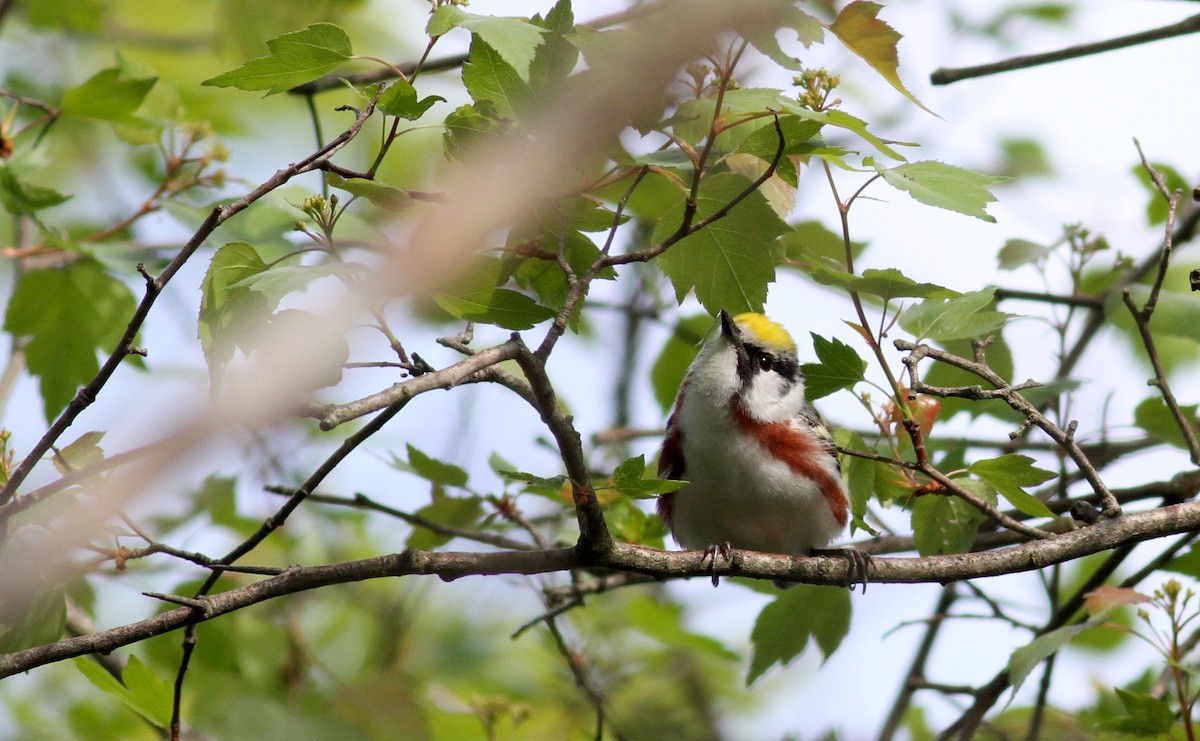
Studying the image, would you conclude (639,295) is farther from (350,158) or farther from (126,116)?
(126,116)

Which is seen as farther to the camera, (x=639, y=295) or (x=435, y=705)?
(x=639, y=295)

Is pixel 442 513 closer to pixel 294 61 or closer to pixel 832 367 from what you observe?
pixel 832 367

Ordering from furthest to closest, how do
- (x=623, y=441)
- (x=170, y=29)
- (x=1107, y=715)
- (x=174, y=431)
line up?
(x=170, y=29) < (x=623, y=441) < (x=1107, y=715) < (x=174, y=431)

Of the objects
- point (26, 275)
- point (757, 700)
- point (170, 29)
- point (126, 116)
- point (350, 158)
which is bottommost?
point (757, 700)

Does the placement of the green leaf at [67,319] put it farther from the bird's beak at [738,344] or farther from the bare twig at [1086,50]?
the bare twig at [1086,50]

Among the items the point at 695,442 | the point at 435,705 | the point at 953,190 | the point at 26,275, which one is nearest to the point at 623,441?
the point at 695,442

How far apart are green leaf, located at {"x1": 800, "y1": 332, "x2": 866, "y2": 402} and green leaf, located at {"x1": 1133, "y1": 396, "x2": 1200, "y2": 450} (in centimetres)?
155

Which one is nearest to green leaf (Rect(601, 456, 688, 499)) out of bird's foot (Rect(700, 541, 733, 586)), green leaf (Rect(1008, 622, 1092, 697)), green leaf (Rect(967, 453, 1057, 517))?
bird's foot (Rect(700, 541, 733, 586))

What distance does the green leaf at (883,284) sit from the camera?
9.61 feet

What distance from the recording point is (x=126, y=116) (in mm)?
4012

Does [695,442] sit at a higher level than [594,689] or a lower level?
higher

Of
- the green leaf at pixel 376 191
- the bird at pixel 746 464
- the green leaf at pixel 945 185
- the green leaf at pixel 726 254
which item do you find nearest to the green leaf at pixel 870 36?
Answer: the green leaf at pixel 945 185

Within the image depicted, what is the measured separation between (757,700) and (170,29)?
5.85 metres

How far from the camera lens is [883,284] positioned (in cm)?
297
